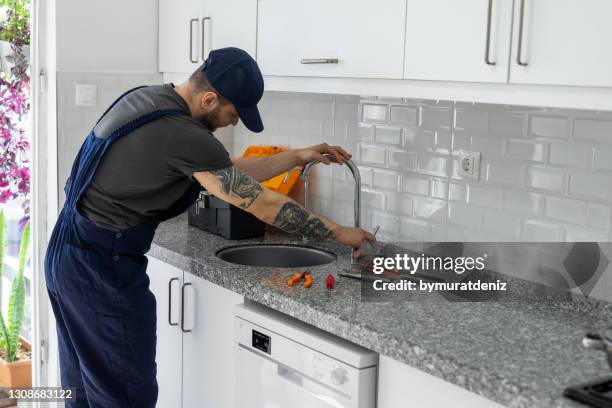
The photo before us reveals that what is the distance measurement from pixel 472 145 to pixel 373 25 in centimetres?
53

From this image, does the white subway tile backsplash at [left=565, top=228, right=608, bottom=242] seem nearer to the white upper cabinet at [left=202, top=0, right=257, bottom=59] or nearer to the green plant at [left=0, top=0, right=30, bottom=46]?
the white upper cabinet at [left=202, top=0, right=257, bottom=59]

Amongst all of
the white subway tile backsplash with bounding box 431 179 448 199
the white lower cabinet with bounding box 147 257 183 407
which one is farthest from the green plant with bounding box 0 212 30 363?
the white subway tile backsplash with bounding box 431 179 448 199

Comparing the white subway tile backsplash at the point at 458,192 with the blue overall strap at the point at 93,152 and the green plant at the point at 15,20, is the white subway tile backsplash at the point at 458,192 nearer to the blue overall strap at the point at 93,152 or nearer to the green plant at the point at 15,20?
the blue overall strap at the point at 93,152

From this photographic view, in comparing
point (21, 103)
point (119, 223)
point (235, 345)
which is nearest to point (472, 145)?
point (235, 345)

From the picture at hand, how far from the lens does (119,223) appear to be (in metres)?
2.38

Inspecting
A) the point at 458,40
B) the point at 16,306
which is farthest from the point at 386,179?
the point at 16,306

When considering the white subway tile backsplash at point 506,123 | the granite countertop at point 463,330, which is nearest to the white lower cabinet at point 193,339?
the granite countertop at point 463,330

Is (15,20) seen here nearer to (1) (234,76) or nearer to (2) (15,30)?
(2) (15,30)

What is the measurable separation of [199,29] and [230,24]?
226mm

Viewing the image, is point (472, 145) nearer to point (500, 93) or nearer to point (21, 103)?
point (500, 93)

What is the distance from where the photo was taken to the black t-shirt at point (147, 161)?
226 centimetres

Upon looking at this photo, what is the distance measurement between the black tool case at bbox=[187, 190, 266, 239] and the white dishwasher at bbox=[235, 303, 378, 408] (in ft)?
1.96

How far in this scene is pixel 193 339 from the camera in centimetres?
271

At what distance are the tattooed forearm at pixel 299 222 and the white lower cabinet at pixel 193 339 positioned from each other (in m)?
0.28
